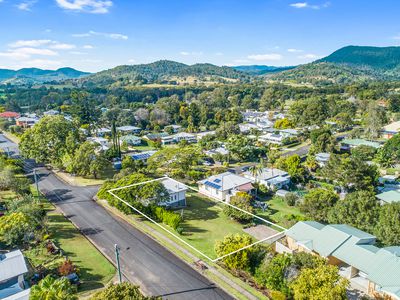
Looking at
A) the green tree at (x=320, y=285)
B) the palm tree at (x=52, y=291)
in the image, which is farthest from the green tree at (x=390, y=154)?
the palm tree at (x=52, y=291)

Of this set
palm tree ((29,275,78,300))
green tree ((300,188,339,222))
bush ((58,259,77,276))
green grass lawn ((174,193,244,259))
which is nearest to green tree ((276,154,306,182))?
green tree ((300,188,339,222))

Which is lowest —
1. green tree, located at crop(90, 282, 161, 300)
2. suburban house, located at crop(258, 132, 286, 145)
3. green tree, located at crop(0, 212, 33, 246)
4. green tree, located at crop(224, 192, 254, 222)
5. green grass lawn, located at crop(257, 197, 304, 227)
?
green grass lawn, located at crop(257, 197, 304, 227)

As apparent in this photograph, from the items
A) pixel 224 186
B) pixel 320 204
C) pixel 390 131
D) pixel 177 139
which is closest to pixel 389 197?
pixel 320 204

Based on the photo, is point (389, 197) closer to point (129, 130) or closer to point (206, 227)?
point (206, 227)

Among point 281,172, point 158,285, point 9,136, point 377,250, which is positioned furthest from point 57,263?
point 9,136

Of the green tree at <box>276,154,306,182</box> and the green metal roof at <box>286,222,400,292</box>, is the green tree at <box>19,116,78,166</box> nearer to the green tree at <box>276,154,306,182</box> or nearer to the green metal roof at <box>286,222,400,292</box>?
the green tree at <box>276,154,306,182</box>

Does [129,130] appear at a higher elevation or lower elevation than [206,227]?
higher
